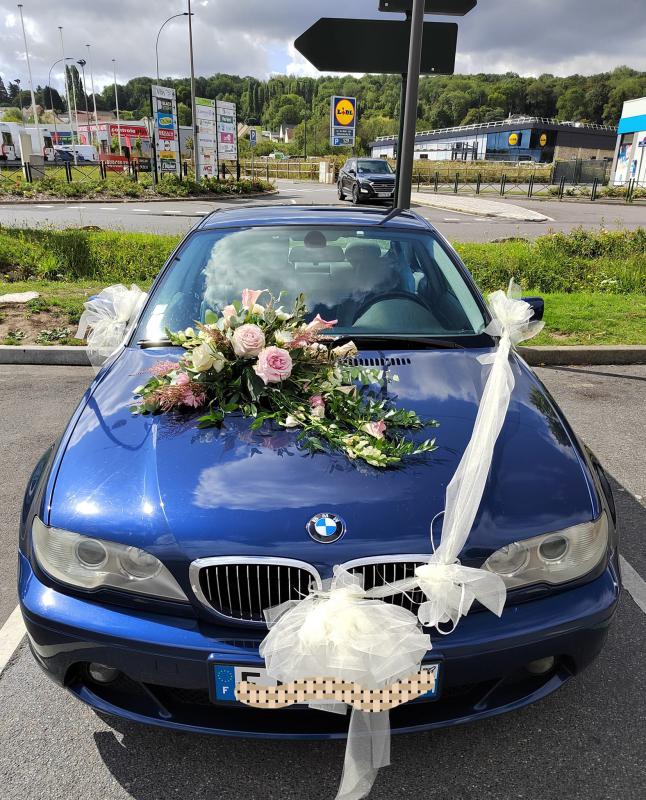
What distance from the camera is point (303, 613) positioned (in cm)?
178

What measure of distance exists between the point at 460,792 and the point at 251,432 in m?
1.31

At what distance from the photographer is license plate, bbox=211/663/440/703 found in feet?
5.90

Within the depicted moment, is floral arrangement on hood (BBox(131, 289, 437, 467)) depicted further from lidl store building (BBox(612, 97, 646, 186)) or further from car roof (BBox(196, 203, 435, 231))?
lidl store building (BBox(612, 97, 646, 186))

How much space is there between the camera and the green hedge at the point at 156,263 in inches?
354

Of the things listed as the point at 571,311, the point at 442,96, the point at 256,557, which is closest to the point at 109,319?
the point at 256,557

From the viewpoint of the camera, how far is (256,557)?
1856 millimetres

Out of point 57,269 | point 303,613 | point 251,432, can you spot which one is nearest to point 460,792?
point 303,613

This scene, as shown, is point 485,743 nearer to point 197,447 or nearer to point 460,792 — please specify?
point 460,792

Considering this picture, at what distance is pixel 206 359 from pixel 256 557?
0.89 meters

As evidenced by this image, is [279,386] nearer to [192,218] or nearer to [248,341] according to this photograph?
[248,341]

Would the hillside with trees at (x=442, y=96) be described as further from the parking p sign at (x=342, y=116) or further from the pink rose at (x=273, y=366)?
the pink rose at (x=273, y=366)

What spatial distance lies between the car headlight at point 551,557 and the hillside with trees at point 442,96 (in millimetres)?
122417

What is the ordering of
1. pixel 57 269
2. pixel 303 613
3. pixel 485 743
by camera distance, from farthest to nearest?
pixel 57 269 → pixel 485 743 → pixel 303 613

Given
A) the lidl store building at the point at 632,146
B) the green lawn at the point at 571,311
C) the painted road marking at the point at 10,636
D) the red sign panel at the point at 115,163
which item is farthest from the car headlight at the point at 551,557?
the red sign panel at the point at 115,163
